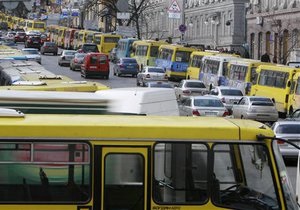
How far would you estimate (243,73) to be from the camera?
45.3m

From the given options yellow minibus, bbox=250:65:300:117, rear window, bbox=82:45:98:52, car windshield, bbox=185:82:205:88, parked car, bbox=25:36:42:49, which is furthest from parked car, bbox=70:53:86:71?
parked car, bbox=25:36:42:49

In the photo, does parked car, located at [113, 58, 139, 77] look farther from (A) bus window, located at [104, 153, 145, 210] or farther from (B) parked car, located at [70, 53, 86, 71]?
(A) bus window, located at [104, 153, 145, 210]

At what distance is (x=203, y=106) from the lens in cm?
3244

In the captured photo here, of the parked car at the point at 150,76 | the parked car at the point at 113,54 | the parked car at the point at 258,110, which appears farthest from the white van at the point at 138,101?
the parked car at the point at 113,54

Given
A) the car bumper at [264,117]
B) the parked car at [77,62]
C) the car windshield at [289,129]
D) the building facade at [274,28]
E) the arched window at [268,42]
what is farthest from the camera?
the arched window at [268,42]

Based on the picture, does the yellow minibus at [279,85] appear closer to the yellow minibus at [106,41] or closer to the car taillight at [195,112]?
the car taillight at [195,112]

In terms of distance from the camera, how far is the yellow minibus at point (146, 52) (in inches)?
2530

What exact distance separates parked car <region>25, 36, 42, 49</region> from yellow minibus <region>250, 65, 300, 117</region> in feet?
171

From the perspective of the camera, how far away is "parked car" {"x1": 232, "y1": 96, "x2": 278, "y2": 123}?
3406cm

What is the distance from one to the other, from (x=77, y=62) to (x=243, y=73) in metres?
19.5

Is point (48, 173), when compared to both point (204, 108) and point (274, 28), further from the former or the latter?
point (274, 28)

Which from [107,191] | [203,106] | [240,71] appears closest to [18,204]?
[107,191]

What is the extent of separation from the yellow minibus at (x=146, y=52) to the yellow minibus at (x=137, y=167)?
55.4 meters

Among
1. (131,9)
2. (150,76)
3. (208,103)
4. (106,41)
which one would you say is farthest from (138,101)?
(131,9)
